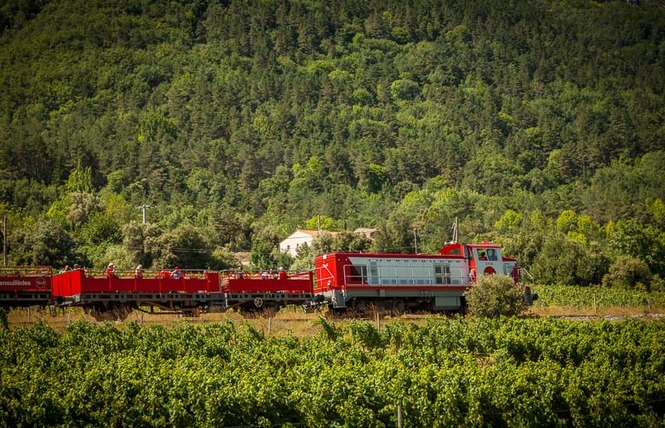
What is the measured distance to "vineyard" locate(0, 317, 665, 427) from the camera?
25.3 metres

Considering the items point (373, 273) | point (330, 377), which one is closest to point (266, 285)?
point (373, 273)

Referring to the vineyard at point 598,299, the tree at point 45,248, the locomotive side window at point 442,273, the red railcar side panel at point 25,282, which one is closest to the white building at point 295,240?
the tree at point 45,248

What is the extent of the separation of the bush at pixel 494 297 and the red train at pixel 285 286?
236 cm

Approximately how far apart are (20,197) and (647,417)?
136 m

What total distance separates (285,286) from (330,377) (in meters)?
18.4

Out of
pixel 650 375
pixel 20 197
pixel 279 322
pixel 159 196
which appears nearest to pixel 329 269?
pixel 279 322

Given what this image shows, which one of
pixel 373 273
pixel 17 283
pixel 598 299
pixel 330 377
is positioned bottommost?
pixel 330 377

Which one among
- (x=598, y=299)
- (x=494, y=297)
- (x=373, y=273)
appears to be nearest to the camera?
(x=494, y=297)

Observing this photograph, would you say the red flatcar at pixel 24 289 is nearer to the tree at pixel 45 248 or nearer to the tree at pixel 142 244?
the tree at pixel 142 244

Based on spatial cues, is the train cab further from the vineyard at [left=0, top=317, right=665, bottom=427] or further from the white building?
the white building

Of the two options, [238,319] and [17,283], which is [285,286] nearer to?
[238,319]

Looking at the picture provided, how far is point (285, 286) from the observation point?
4603 cm

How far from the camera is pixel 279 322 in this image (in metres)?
42.0

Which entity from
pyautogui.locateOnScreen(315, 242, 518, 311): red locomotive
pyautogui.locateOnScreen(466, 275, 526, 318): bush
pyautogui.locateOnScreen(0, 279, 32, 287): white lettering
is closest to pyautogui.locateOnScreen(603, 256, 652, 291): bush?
pyautogui.locateOnScreen(315, 242, 518, 311): red locomotive
